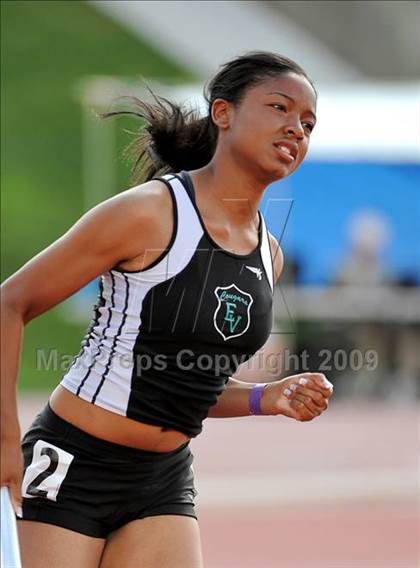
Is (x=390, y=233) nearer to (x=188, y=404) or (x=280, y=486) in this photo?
(x=280, y=486)

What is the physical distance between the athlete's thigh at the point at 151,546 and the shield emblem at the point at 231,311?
22.7 inches

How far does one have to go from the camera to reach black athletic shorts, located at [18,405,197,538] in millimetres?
3506

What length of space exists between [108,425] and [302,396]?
1.78ft

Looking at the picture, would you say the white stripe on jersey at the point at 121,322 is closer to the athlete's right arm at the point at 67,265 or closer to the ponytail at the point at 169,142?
the athlete's right arm at the point at 67,265

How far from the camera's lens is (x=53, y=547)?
343 centimetres

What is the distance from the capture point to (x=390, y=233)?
13.7 metres

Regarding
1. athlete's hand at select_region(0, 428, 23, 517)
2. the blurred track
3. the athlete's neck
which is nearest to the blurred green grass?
the blurred track

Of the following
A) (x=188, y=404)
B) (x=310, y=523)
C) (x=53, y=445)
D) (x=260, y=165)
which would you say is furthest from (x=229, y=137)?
(x=310, y=523)

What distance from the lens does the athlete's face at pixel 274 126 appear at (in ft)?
11.5

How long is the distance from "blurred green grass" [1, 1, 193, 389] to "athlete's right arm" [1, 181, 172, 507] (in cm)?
1380

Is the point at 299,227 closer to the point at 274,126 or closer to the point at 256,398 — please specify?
the point at 256,398

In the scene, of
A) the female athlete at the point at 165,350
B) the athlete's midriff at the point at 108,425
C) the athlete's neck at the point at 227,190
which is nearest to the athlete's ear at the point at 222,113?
the female athlete at the point at 165,350

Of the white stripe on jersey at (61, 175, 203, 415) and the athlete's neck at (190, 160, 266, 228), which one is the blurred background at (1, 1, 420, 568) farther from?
the white stripe on jersey at (61, 175, 203, 415)

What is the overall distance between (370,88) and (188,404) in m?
11.0
